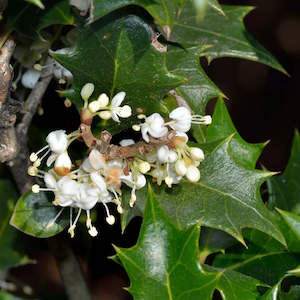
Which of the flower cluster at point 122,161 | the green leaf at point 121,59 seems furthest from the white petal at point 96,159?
the green leaf at point 121,59

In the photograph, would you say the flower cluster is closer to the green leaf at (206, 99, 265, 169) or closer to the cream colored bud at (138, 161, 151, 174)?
the cream colored bud at (138, 161, 151, 174)

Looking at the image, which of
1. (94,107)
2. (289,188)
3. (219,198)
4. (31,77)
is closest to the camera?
(94,107)

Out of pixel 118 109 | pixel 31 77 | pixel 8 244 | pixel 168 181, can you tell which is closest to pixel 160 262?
pixel 168 181

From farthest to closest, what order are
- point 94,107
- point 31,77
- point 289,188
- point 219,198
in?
point 289,188
point 31,77
point 219,198
point 94,107

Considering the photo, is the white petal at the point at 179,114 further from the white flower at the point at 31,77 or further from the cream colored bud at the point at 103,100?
the white flower at the point at 31,77

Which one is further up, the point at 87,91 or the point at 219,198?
the point at 87,91

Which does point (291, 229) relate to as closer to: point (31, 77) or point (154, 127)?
point (154, 127)

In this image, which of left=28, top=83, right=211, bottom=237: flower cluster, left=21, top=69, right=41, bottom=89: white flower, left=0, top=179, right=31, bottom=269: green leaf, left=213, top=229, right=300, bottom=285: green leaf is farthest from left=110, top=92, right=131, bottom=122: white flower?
left=0, top=179, right=31, bottom=269: green leaf
